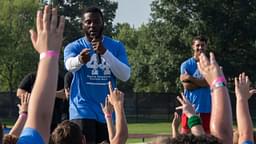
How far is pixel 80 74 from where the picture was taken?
25.9ft

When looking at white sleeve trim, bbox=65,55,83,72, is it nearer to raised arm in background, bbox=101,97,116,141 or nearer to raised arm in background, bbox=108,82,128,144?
raised arm in background, bbox=101,97,116,141

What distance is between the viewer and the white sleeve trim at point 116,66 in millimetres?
7609

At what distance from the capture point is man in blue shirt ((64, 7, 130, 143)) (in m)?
7.70

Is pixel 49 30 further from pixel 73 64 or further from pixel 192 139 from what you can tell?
pixel 73 64

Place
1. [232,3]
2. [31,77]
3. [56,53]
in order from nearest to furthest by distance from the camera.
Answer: [56,53]
[31,77]
[232,3]

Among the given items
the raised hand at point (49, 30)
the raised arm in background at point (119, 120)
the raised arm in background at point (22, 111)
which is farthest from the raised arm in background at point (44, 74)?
the raised arm in background at point (119, 120)

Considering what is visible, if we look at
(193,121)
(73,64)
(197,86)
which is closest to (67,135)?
(193,121)

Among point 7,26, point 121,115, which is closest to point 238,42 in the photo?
point 7,26

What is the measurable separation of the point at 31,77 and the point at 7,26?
213 ft

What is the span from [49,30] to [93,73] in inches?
158

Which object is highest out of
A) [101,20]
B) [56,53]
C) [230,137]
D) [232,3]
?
[232,3]

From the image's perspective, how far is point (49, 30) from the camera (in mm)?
3855

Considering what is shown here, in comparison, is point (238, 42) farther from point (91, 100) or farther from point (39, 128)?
point (39, 128)

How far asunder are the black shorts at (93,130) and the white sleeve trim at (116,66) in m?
0.57
